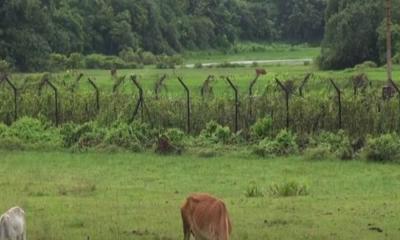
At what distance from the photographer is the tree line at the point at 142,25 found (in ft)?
219

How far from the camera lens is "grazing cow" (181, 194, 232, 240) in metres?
11.0

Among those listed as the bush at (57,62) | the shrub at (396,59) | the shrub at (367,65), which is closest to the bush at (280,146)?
the shrub at (367,65)

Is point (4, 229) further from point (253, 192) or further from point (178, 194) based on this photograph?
point (253, 192)

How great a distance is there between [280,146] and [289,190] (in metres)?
7.74

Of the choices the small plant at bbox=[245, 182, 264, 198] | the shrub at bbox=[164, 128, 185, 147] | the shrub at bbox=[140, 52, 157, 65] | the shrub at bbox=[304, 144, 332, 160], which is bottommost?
the shrub at bbox=[304, 144, 332, 160]

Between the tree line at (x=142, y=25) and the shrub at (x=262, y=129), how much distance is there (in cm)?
3898

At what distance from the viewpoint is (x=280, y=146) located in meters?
27.6

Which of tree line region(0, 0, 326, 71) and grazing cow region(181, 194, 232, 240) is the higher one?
tree line region(0, 0, 326, 71)

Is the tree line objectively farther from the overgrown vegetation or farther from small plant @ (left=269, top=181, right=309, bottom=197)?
small plant @ (left=269, top=181, right=309, bottom=197)

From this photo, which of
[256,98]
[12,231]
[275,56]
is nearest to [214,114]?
[256,98]

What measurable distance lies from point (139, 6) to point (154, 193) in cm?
6999

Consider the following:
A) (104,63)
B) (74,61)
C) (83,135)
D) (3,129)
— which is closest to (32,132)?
(3,129)

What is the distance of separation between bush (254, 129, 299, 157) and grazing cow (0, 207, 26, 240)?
16841 millimetres

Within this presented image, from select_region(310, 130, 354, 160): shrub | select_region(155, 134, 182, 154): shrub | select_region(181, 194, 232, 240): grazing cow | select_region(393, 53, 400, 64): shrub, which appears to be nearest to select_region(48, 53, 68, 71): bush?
select_region(393, 53, 400, 64): shrub
